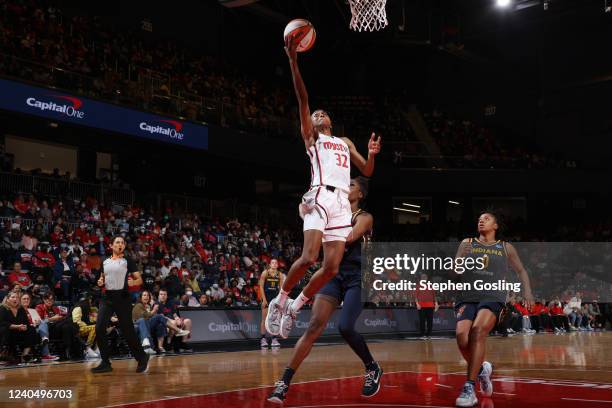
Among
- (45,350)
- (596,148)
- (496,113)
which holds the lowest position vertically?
(45,350)

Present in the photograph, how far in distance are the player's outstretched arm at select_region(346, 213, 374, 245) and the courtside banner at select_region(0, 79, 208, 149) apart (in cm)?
1533

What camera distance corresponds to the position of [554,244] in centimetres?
3431

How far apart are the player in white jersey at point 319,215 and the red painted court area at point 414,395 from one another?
3.01 ft

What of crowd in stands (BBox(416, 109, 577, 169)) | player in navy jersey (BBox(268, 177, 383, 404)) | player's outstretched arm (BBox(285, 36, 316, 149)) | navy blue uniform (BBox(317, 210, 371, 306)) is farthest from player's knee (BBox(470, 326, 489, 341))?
crowd in stands (BBox(416, 109, 577, 169))

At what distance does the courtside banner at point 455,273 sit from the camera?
2531 cm

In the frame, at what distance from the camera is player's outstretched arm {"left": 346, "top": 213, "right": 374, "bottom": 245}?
7.32 metres

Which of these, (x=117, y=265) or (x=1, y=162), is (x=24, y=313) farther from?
(x=1, y=162)

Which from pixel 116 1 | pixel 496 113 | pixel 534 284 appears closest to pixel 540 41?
pixel 496 113

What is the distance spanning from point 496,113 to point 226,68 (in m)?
16.2

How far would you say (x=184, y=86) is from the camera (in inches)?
1075

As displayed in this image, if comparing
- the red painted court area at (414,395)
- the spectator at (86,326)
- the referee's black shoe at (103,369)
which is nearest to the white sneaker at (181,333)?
the spectator at (86,326)

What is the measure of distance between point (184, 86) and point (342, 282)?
21.3 m

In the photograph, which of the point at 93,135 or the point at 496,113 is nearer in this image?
the point at 93,135

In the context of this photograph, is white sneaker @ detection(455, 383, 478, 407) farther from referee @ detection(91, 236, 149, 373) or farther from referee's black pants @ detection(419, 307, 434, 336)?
referee's black pants @ detection(419, 307, 434, 336)
